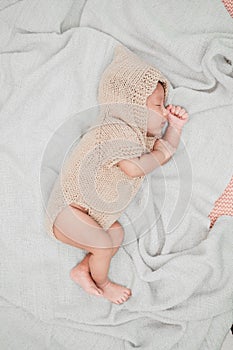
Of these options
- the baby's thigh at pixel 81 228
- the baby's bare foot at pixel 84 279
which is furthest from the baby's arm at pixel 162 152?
the baby's bare foot at pixel 84 279

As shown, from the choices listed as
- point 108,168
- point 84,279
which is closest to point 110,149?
point 108,168

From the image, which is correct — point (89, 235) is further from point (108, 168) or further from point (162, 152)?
point (162, 152)

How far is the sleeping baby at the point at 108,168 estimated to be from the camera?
4.10 feet

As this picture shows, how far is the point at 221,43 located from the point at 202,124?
20 cm

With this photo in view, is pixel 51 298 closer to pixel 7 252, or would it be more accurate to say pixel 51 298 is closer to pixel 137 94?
pixel 7 252

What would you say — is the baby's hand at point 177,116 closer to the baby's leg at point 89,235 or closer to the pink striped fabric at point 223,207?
the pink striped fabric at point 223,207

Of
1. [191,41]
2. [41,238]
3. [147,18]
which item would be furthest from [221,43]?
[41,238]

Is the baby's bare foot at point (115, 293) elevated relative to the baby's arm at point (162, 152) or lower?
lower

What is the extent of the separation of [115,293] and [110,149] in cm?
35

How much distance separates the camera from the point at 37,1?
147 centimetres

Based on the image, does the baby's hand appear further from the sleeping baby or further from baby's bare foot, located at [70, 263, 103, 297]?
baby's bare foot, located at [70, 263, 103, 297]

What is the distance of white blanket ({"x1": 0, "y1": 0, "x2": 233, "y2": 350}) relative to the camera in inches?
52.7

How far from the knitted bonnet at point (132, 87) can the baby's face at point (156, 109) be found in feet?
0.06

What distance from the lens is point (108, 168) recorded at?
127 centimetres
